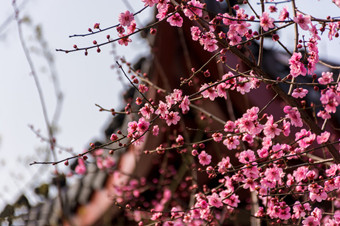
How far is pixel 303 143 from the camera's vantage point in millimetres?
3057

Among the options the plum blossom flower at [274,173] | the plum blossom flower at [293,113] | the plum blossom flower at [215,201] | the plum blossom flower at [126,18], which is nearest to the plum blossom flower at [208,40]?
the plum blossom flower at [126,18]

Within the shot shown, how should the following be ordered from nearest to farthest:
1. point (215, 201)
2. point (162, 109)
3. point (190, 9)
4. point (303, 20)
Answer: point (303, 20) < point (190, 9) < point (162, 109) < point (215, 201)

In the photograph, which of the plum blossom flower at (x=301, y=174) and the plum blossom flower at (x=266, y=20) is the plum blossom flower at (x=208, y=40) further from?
the plum blossom flower at (x=301, y=174)

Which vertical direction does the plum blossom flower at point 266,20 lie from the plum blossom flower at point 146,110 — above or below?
above

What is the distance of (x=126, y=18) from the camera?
2.90 meters

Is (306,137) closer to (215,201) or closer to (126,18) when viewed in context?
(215,201)

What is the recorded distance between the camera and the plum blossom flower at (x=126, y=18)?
113 inches

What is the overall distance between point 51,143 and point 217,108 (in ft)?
6.69

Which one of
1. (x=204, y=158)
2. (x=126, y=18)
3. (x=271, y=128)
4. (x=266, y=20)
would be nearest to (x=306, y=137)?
(x=271, y=128)

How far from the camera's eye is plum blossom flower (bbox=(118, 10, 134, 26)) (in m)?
2.88

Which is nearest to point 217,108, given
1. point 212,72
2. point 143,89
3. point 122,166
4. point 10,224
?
point 212,72

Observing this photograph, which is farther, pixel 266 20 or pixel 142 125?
pixel 142 125

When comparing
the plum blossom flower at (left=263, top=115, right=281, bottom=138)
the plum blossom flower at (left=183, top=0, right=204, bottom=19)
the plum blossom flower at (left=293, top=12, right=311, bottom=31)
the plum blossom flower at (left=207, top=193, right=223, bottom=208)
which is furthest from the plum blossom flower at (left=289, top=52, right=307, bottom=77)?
the plum blossom flower at (left=207, top=193, right=223, bottom=208)

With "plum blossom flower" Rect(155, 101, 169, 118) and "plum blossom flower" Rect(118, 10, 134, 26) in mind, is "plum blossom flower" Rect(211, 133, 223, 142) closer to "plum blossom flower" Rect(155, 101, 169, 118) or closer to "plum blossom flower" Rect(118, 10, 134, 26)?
"plum blossom flower" Rect(155, 101, 169, 118)
